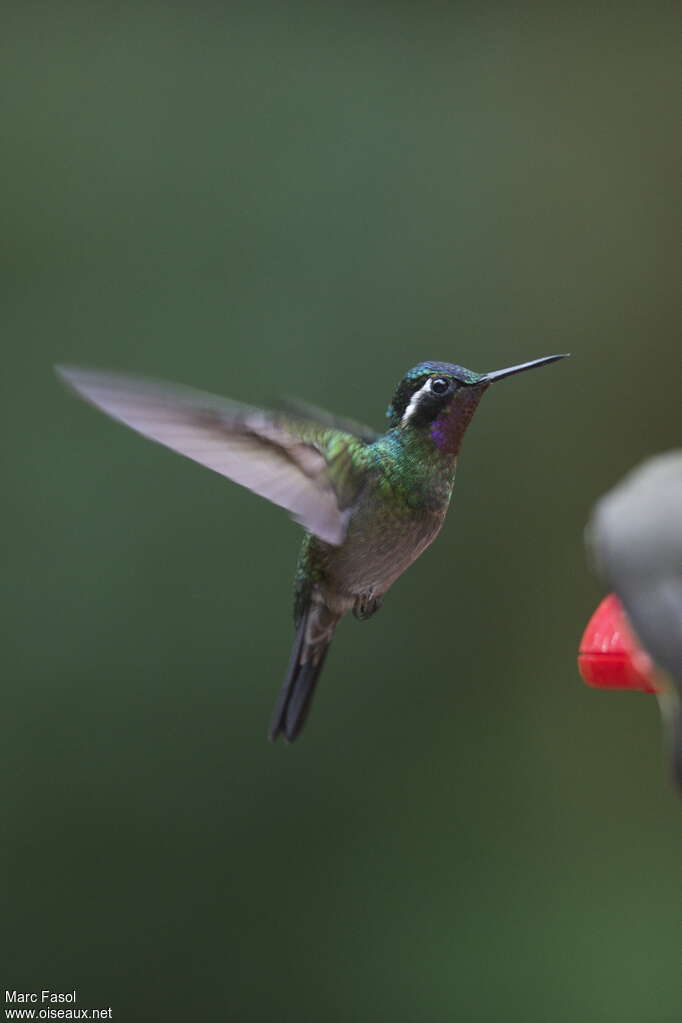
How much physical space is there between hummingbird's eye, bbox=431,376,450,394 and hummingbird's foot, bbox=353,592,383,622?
367mm

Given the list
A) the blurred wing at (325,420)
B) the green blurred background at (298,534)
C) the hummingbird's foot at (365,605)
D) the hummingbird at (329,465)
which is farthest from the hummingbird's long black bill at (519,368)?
the green blurred background at (298,534)

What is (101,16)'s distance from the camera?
4.24 metres

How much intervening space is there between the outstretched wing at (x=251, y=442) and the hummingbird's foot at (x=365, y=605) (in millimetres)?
166

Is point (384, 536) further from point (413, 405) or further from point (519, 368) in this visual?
point (519, 368)

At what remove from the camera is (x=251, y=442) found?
Answer: 1.65 m

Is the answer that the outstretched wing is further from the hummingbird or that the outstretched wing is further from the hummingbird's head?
the hummingbird's head

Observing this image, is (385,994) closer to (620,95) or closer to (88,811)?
(88,811)

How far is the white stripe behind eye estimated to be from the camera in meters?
1.77

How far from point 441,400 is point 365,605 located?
1.22 feet

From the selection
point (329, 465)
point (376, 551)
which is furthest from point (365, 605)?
point (329, 465)

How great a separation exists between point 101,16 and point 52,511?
5.46 ft

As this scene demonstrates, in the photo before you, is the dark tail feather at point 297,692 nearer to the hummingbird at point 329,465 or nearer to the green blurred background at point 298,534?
the hummingbird at point 329,465

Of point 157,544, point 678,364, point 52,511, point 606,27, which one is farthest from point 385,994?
point 606,27

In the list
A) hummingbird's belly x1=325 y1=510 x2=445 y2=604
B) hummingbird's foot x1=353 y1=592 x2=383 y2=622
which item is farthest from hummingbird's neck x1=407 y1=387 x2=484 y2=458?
hummingbird's foot x1=353 y1=592 x2=383 y2=622
